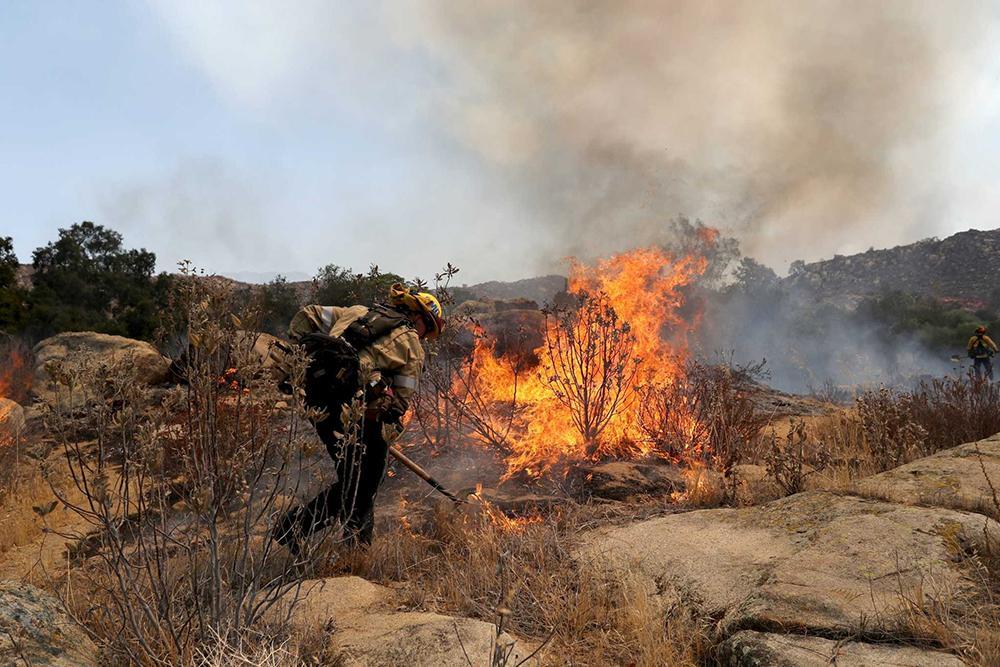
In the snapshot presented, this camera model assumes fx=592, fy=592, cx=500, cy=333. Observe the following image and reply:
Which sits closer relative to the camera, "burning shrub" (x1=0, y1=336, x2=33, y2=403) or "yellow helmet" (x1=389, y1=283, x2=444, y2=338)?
"yellow helmet" (x1=389, y1=283, x2=444, y2=338)

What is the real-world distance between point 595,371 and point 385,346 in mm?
2551

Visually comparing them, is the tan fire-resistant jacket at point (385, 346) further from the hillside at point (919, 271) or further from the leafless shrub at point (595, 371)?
the hillside at point (919, 271)

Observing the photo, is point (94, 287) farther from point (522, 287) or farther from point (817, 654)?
point (522, 287)

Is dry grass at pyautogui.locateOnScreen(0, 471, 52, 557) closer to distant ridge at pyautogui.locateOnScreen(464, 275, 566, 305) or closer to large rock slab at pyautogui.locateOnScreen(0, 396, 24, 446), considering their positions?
large rock slab at pyautogui.locateOnScreen(0, 396, 24, 446)

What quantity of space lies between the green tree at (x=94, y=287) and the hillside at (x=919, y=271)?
3460 centimetres

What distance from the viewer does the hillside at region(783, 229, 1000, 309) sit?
34.5m

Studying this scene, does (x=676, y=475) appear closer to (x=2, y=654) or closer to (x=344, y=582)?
(x=344, y=582)

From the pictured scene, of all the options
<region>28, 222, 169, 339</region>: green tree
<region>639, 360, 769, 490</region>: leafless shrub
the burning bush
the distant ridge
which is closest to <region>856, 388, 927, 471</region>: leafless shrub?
<region>639, 360, 769, 490</region>: leafless shrub

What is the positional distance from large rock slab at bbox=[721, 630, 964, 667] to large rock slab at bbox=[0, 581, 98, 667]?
7.74 ft

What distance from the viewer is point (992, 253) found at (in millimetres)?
36469

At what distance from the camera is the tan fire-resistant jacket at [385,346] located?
3.78m

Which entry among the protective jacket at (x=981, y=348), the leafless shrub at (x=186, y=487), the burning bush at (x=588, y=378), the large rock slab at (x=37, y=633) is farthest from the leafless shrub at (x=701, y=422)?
the protective jacket at (x=981, y=348)

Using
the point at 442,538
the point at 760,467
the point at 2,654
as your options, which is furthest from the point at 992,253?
the point at 2,654

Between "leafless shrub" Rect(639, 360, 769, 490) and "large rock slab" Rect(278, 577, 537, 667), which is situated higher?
"leafless shrub" Rect(639, 360, 769, 490)
